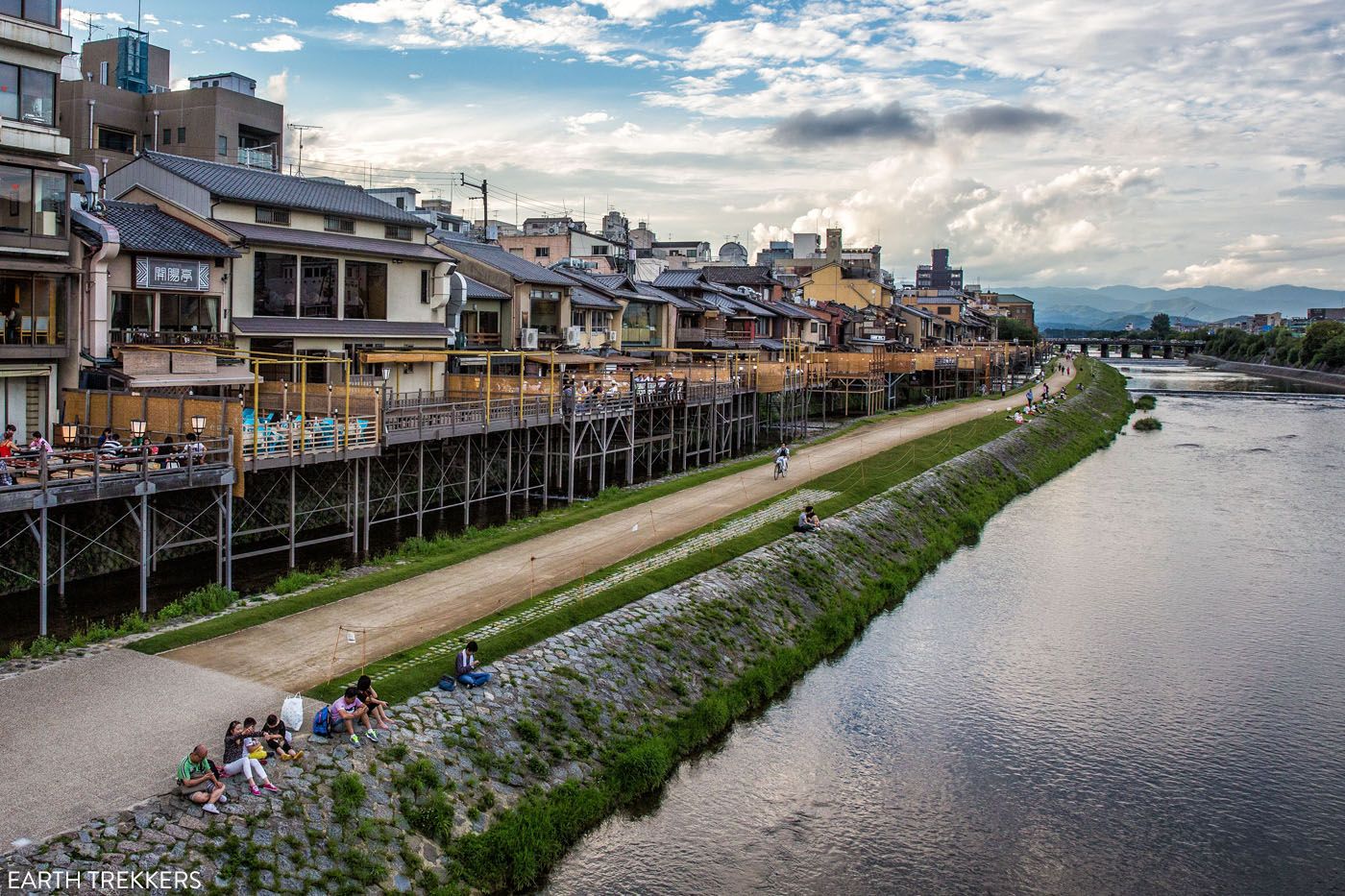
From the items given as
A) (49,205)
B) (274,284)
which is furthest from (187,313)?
(49,205)

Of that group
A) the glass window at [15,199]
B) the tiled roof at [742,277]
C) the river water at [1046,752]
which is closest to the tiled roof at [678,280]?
the tiled roof at [742,277]

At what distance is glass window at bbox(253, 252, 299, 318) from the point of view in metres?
39.3

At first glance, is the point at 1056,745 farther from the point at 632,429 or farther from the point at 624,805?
the point at 632,429

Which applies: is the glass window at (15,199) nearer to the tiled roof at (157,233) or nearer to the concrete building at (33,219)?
the concrete building at (33,219)

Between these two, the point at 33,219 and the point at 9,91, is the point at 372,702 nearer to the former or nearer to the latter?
the point at 33,219

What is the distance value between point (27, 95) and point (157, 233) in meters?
8.48

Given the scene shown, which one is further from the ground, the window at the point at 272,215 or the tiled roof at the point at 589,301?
the window at the point at 272,215

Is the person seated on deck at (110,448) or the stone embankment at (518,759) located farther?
the person seated on deck at (110,448)

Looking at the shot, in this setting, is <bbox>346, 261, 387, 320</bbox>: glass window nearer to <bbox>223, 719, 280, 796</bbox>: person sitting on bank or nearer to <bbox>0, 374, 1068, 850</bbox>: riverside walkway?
<bbox>0, 374, 1068, 850</bbox>: riverside walkway

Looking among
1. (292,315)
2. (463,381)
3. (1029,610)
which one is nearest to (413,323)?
(463,381)

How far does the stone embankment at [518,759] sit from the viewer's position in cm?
1407

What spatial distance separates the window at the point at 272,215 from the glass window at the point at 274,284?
1.36m

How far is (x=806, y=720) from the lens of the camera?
931 inches

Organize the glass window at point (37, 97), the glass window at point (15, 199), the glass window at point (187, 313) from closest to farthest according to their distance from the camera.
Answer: the glass window at point (15, 199), the glass window at point (37, 97), the glass window at point (187, 313)
